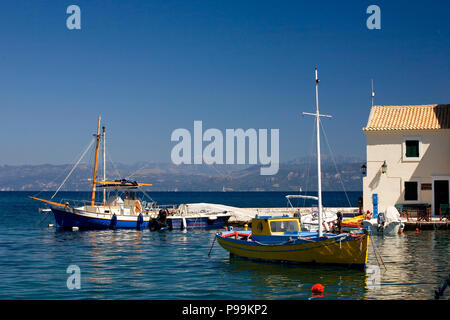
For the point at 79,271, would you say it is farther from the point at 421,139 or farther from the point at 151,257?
the point at 421,139

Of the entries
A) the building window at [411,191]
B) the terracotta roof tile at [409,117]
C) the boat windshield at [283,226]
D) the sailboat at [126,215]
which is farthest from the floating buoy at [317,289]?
the sailboat at [126,215]

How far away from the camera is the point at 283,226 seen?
28469 millimetres

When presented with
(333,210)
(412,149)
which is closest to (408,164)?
(412,149)

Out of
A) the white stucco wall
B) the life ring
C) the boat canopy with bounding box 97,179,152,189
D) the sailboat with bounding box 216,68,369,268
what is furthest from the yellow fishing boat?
the life ring

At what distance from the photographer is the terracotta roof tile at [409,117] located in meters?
44.0

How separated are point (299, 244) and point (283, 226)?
304cm

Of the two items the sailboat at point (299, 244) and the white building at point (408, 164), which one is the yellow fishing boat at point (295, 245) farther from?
the white building at point (408, 164)

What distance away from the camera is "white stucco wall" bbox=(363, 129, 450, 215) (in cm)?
4328

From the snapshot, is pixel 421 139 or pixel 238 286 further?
pixel 421 139

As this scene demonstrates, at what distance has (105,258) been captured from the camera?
31.2 meters

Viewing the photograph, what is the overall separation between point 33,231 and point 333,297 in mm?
41789

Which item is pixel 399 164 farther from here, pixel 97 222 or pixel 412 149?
pixel 97 222
